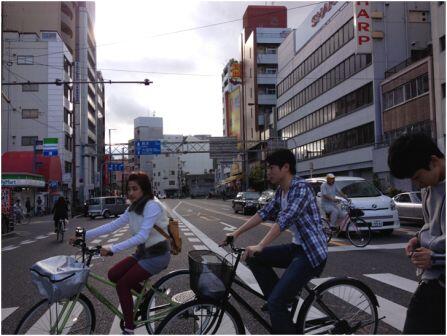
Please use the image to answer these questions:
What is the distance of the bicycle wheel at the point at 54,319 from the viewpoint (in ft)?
12.2

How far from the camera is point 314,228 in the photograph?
368cm

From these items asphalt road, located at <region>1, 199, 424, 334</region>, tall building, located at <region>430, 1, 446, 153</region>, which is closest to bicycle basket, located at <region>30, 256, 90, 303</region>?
asphalt road, located at <region>1, 199, 424, 334</region>

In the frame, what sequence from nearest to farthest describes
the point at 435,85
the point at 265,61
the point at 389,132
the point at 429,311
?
the point at 429,311 → the point at 435,85 → the point at 389,132 → the point at 265,61

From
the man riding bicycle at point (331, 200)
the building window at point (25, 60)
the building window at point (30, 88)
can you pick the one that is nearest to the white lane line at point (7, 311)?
the man riding bicycle at point (331, 200)

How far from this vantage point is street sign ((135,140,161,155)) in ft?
151

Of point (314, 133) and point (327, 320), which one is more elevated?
point (314, 133)

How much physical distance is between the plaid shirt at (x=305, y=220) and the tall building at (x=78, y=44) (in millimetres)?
42845

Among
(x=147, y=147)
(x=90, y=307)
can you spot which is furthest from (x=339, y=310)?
(x=147, y=147)

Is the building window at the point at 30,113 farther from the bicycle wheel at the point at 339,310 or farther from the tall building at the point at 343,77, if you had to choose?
the bicycle wheel at the point at 339,310

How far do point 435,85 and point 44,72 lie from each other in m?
41.8

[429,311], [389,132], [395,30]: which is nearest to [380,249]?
[429,311]

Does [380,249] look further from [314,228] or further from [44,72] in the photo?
[44,72]

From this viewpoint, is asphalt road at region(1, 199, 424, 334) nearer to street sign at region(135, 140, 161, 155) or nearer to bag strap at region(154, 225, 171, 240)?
bag strap at region(154, 225, 171, 240)

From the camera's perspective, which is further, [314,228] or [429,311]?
[314,228]
